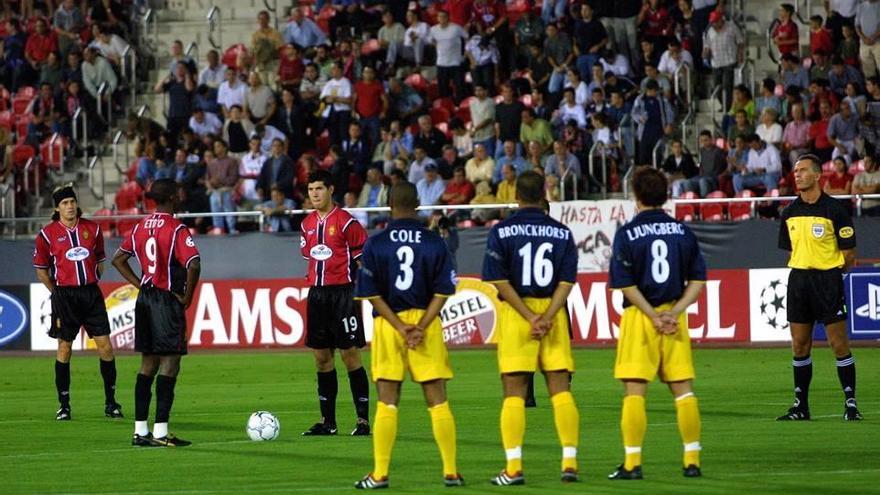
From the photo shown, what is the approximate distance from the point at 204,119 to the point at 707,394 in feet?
60.0

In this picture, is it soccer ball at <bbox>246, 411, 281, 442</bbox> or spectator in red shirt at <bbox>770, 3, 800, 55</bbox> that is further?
spectator in red shirt at <bbox>770, 3, 800, 55</bbox>

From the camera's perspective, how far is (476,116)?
3203 centimetres

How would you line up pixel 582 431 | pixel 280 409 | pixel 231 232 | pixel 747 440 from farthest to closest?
pixel 231 232 < pixel 280 409 < pixel 582 431 < pixel 747 440

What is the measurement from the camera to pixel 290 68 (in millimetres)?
35344

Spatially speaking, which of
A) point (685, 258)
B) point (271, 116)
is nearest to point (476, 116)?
point (271, 116)

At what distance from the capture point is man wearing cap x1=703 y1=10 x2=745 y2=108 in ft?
102

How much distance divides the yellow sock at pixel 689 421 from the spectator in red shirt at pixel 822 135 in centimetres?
1760

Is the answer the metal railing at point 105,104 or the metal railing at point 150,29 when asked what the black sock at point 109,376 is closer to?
the metal railing at point 105,104

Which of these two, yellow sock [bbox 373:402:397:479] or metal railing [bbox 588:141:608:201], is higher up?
metal railing [bbox 588:141:608:201]

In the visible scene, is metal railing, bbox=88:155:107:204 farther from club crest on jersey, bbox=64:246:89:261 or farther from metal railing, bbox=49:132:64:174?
club crest on jersey, bbox=64:246:89:261

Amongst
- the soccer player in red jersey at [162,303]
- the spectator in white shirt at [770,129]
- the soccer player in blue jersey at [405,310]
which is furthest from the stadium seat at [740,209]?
the soccer player in blue jersey at [405,310]

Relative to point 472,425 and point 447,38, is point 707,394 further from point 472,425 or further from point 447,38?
point 447,38

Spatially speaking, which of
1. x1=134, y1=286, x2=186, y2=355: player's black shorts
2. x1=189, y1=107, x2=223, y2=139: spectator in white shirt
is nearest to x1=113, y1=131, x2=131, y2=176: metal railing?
x1=189, y1=107, x2=223, y2=139: spectator in white shirt

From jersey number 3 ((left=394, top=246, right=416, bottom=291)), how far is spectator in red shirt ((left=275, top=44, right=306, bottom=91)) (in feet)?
78.0
